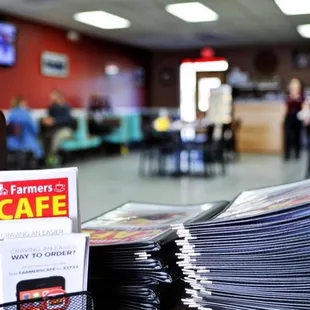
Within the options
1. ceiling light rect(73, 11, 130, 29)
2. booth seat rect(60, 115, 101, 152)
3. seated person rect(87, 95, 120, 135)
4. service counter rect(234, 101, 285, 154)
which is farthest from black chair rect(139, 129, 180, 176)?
service counter rect(234, 101, 285, 154)

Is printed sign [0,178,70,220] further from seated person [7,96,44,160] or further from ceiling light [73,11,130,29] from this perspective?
ceiling light [73,11,130,29]

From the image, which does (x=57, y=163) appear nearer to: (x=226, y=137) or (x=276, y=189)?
(x=226, y=137)

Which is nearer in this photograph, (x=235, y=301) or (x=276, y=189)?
(x=235, y=301)

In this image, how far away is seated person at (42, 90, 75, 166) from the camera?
9.50m

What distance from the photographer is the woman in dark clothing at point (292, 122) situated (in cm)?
1041

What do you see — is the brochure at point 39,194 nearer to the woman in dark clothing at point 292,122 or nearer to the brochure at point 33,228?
the brochure at point 33,228

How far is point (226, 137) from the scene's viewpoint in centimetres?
1002

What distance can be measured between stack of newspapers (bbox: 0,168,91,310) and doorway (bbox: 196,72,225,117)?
14.8 metres

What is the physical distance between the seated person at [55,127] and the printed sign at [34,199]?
876cm

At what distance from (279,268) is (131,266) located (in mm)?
261

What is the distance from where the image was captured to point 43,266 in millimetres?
757

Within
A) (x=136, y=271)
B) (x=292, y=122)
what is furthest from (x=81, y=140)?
(x=136, y=271)

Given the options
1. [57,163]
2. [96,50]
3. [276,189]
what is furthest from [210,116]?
[276,189]

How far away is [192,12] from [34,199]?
30.5 ft
